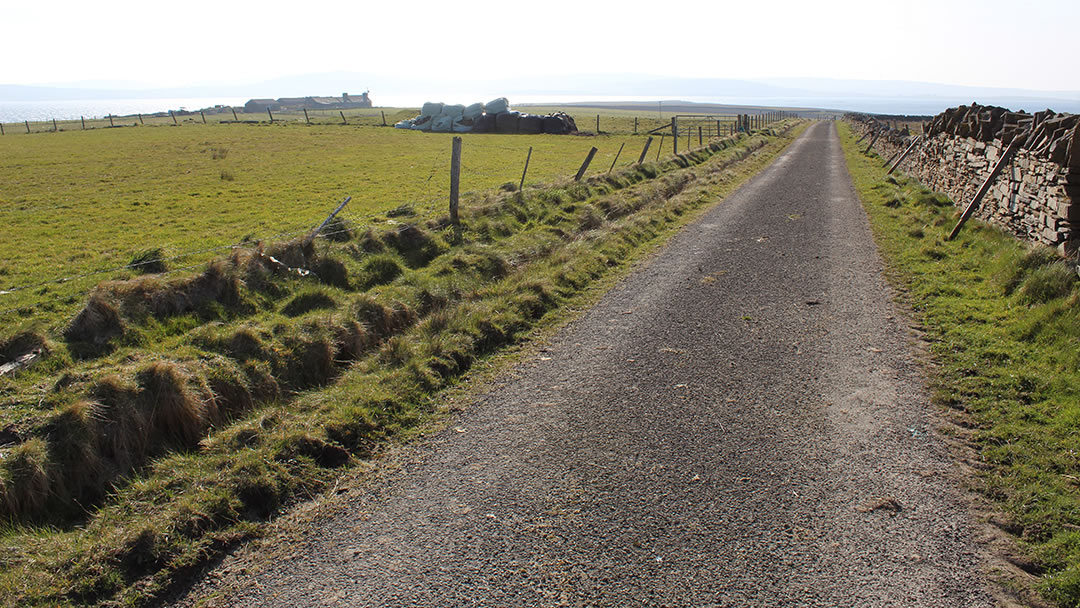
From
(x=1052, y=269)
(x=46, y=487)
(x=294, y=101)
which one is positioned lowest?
(x=46, y=487)

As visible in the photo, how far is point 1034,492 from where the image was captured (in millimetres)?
5078

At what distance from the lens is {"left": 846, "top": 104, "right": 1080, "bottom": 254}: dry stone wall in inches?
436

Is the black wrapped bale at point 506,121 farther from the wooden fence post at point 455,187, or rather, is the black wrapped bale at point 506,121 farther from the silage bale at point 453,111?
the wooden fence post at point 455,187

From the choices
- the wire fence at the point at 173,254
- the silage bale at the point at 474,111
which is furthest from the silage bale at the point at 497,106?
the wire fence at the point at 173,254

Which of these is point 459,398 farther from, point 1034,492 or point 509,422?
point 1034,492

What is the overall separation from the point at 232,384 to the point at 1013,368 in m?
8.39

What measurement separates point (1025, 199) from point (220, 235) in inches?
654

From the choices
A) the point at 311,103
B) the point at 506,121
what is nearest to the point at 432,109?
the point at 506,121

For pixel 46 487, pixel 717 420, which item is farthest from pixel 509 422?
pixel 46 487

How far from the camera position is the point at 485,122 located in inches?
2542

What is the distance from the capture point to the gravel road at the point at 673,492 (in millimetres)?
4293

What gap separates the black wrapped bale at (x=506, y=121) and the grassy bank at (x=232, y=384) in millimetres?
50878

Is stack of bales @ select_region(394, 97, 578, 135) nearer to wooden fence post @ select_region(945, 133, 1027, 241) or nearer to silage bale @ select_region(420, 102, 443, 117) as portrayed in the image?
silage bale @ select_region(420, 102, 443, 117)

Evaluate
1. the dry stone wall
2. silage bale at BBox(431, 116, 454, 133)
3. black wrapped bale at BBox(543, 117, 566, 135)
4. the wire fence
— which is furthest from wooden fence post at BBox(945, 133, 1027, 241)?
silage bale at BBox(431, 116, 454, 133)
